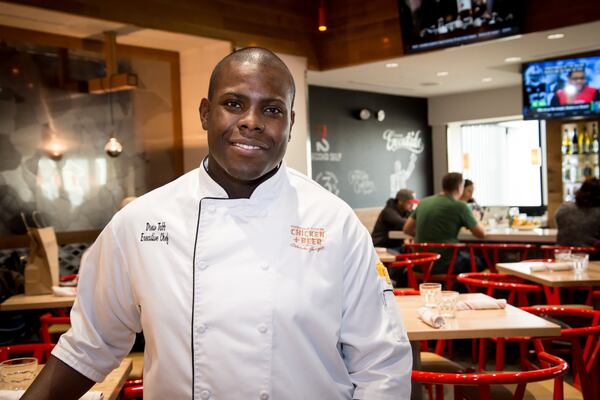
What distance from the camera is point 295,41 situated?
24.8 ft

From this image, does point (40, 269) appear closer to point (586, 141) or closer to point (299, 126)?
point (299, 126)

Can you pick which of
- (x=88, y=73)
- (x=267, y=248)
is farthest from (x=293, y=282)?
(x=88, y=73)

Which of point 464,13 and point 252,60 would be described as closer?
point 252,60

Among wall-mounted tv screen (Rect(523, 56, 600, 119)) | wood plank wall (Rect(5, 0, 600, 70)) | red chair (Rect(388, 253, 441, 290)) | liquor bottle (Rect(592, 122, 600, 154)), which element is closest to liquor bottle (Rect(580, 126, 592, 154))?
liquor bottle (Rect(592, 122, 600, 154))

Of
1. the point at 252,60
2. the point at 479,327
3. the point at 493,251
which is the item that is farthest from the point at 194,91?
the point at 252,60

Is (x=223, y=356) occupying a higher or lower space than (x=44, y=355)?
higher

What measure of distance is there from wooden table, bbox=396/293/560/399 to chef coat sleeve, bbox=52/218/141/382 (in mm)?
1418

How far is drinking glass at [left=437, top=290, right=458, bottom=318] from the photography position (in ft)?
9.29

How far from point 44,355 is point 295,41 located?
5298mm

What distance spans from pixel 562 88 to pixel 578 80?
19cm

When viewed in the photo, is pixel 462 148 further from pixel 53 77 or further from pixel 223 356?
pixel 223 356

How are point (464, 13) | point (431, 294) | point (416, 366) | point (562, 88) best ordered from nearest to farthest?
point (416, 366), point (431, 294), point (464, 13), point (562, 88)

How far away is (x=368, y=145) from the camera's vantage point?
10562mm

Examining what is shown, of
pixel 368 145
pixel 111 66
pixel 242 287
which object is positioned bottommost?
pixel 242 287
